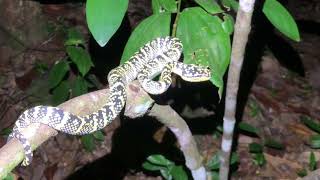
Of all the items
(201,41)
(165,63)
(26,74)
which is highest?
(201,41)

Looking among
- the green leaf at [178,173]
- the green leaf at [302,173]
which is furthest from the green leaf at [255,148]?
the green leaf at [178,173]

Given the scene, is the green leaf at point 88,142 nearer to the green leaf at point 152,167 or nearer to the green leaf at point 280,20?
the green leaf at point 152,167

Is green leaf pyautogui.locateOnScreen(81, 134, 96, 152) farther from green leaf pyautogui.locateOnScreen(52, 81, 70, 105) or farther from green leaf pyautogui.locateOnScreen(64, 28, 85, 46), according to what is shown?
green leaf pyautogui.locateOnScreen(64, 28, 85, 46)

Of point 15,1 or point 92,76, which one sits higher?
point 15,1

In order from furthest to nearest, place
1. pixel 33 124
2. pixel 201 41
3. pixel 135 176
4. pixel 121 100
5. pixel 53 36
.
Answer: pixel 53 36
pixel 135 176
pixel 201 41
pixel 121 100
pixel 33 124

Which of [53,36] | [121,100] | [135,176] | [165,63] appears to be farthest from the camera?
[53,36]

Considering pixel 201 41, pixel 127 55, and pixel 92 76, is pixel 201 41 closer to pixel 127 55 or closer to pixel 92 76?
pixel 127 55

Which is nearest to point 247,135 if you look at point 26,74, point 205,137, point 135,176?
point 205,137

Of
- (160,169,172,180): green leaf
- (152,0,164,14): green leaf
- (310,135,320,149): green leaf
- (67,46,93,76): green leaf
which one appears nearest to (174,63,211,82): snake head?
(152,0,164,14): green leaf

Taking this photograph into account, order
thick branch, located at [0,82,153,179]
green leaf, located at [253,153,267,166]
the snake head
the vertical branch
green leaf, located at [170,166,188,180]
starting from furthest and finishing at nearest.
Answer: green leaf, located at [253,153,267,166] < green leaf, located at [170,166,188,180] < the snake head < the vertical branch < thick branch, located at [0,82,153,179]
